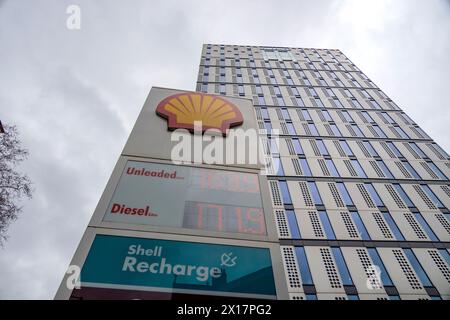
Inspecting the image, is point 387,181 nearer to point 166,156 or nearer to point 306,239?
point 306,239

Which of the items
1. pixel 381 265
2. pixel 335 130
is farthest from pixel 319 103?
pixel 381 265

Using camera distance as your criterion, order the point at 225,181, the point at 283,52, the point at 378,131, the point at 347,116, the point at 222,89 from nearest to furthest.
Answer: the point at 225,181, the point at 378,131, the point at 347,116, the point at 222,89, the point at 283,52

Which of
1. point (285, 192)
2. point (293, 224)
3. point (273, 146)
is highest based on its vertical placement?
point (273, 146)

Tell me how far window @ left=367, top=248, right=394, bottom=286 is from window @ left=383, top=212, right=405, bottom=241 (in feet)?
10.0

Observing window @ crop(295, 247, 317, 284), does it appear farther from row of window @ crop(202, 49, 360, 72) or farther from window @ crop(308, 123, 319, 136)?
row of window @ crop(202, 49, 360, 72)

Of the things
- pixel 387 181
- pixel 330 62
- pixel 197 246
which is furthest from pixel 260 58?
pixel 197 246

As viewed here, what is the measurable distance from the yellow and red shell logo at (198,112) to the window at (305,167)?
19798 mm

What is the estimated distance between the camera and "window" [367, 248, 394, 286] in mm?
17562

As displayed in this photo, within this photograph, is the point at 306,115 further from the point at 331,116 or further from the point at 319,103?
the point at 319,103

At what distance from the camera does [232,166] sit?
6.25m

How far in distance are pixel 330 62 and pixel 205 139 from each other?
50.5 m

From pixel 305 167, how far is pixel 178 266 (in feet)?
82.0

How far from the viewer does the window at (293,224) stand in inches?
802

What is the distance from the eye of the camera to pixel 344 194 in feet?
78.6
